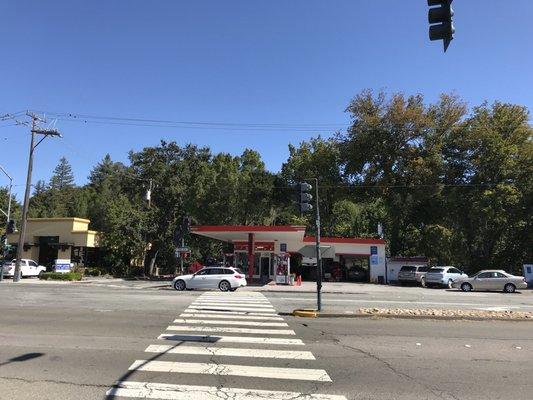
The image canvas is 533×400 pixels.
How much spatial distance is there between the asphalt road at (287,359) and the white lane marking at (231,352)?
39 mm

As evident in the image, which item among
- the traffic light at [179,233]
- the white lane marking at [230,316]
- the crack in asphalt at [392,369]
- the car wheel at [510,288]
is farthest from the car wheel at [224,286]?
the car wheel at [510,288]

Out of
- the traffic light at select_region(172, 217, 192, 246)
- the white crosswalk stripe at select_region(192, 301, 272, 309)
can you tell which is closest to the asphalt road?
the white crosswalk stripe at select_region(192, 301, 272, 309)

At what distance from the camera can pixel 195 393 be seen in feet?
21.9

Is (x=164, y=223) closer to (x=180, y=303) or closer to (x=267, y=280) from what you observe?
(x=267, y=280)

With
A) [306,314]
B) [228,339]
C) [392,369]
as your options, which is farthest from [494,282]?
[392,369]

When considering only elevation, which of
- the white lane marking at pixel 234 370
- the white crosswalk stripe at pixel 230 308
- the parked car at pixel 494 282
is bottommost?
the white lane marking at pixel 234 370

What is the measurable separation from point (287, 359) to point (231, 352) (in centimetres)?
118

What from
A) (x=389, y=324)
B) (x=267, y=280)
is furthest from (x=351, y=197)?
(x=389, y=324)

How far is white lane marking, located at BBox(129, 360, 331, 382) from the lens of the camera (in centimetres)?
769

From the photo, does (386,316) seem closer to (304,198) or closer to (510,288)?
(304,198)

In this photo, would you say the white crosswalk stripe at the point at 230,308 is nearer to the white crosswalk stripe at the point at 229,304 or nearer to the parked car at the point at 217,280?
the white crosswalk stripe at the point at 229,304

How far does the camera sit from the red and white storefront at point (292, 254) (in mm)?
38688

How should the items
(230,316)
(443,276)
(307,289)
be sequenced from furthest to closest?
(443,276)
(307,289)
(230,316)

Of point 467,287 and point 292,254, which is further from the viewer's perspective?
point 292,254
